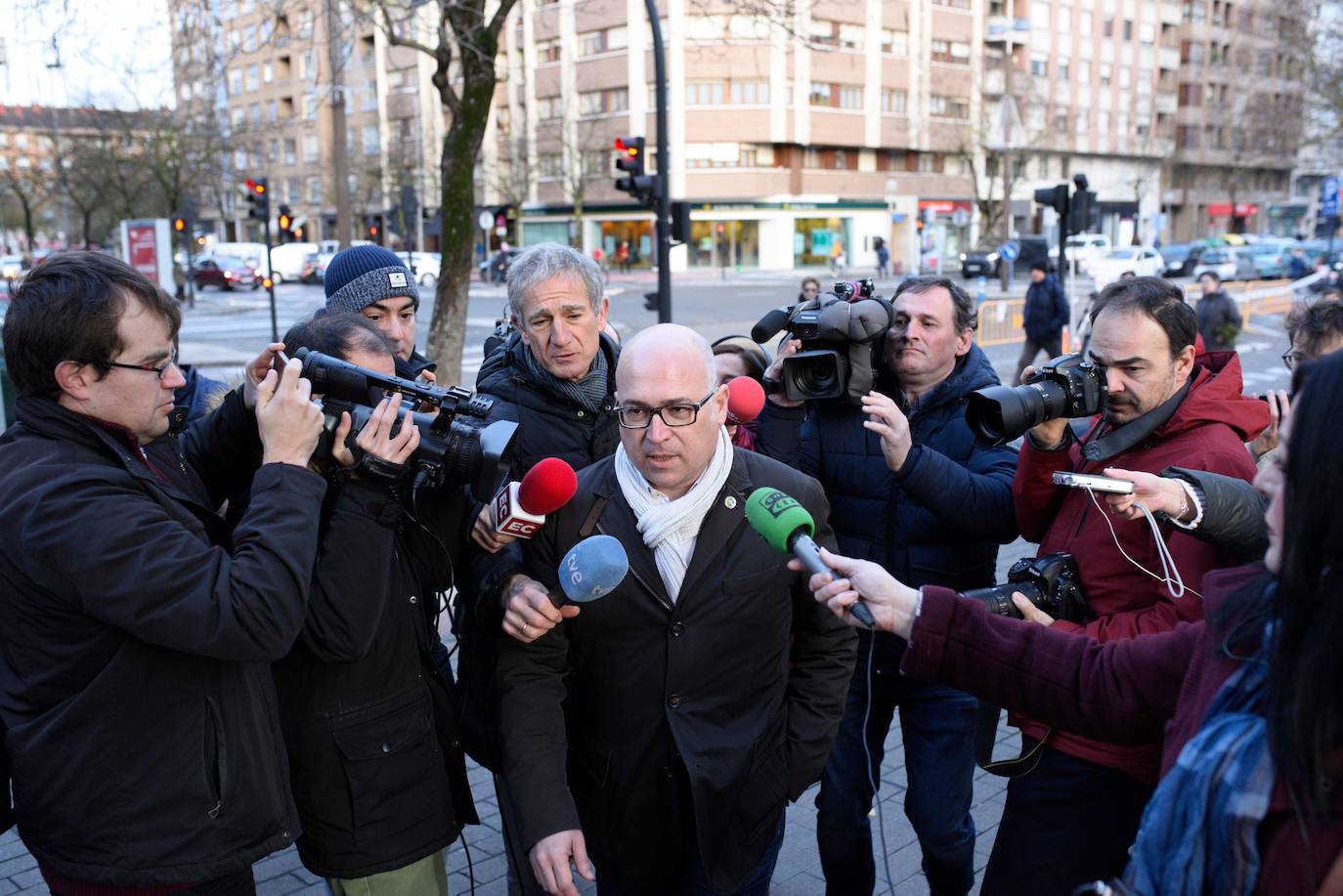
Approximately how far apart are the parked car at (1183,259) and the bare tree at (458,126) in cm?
3816

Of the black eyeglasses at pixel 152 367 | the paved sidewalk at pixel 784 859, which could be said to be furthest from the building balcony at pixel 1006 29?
the black eyeglasses at pixel 152 367

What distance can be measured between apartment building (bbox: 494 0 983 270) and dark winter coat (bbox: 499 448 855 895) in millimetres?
46550

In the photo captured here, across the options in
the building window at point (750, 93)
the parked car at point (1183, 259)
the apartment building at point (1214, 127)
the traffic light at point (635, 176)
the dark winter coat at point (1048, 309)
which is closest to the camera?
the traffic light at point (635, 176)

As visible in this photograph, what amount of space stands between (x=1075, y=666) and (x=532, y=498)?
1.18m

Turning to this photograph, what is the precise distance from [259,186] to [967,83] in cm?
4397

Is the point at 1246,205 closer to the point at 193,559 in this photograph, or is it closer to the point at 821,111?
the point at 821,111

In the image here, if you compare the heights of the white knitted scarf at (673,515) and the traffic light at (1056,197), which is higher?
the traffic light at (1056,197)

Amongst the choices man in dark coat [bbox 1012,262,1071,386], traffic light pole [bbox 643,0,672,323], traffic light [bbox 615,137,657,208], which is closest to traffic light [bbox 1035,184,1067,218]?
man in dark coat [bbox 1012,262,1071,386]

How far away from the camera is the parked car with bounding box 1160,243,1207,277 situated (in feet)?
140

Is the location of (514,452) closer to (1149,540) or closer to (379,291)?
(1149,540)

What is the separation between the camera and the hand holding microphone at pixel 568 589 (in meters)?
2.21

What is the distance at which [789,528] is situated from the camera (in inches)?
82.5

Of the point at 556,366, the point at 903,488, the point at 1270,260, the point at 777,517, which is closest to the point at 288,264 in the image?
the point at 1270,260

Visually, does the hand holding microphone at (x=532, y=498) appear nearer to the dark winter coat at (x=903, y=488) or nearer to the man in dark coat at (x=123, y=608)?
the man in dark coat at (x=123, y=608)
